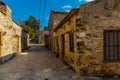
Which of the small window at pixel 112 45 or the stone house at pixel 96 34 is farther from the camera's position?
the small window at pixel 112 45

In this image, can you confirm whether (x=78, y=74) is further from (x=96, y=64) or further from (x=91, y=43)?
(x=91, y=43)

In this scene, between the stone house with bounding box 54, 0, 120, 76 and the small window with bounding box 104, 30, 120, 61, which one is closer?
the stone house with bounding box 54, 0, 120, 76

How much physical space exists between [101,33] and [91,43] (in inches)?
27.7

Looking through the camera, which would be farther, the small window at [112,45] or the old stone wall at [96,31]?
the small window at [112,45]

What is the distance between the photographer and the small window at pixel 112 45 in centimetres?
826

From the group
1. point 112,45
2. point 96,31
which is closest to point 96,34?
point 96,31

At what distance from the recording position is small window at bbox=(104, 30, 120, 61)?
826cm

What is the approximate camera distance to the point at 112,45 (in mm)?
8305

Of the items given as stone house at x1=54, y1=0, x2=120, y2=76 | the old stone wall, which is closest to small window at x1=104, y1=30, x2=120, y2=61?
stone house at x1=54, y1=0, x2=120, y2=76

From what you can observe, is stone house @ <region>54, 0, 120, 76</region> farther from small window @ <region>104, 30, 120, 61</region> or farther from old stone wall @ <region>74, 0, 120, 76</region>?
small window @ <region>104, 30, 120, 61</region>

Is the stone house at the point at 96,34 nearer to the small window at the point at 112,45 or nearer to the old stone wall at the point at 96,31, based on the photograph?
the old stone wall at the point at 96,31

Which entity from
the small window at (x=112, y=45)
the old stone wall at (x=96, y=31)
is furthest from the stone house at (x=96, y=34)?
the small window at (x=112, y=45)

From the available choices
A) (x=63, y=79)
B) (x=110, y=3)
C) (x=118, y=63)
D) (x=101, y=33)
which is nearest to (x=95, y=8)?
(x=110, y=3)

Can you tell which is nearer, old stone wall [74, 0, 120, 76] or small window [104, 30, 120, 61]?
old stone wall [74, 0, 120, 76]
